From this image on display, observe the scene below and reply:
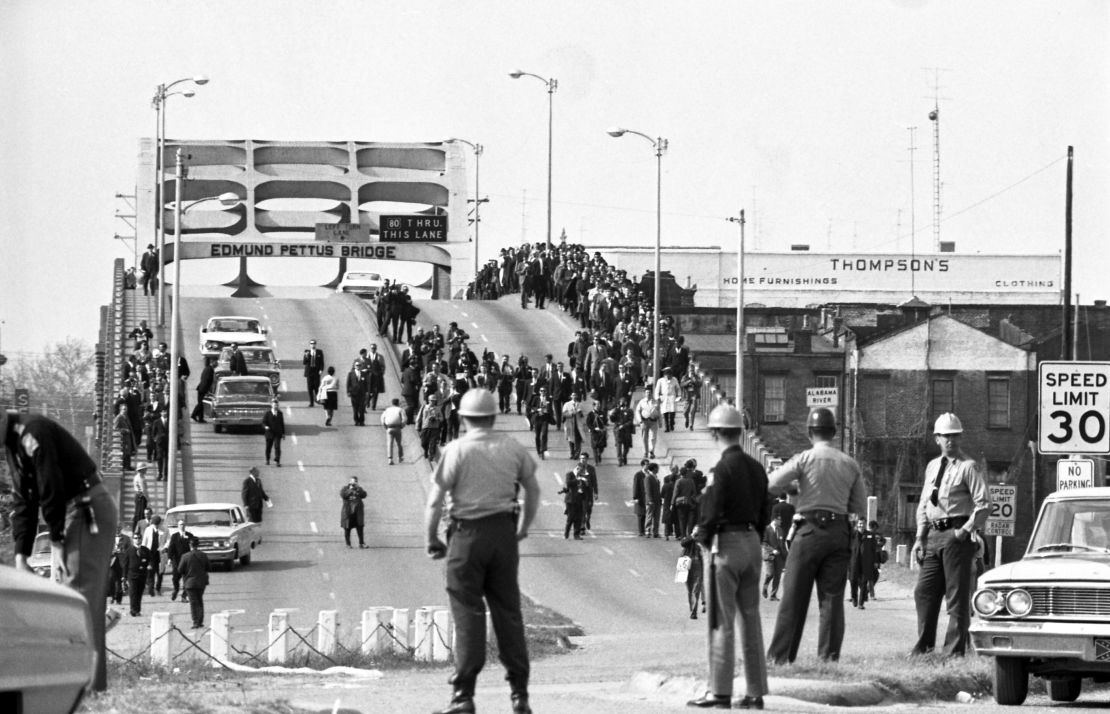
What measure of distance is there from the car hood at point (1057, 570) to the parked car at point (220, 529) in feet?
80.6

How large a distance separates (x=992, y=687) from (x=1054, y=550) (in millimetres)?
A: 1073

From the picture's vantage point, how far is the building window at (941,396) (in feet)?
251

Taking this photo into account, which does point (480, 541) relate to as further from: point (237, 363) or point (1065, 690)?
point (237, 363)

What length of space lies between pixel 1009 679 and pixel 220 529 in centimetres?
2552

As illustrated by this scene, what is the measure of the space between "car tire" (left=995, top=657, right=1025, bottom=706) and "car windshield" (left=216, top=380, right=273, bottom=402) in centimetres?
3926

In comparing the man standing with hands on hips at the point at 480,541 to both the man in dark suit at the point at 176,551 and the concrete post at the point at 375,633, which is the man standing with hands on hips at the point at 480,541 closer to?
the concrete post at the point at 375,633

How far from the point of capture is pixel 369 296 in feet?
291

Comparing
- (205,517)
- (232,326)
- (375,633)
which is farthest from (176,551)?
(232,326)

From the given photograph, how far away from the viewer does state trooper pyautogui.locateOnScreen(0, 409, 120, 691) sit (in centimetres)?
1083

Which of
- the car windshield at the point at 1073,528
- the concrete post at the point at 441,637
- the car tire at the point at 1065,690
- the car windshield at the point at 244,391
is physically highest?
the car windshield at the point at 244,391

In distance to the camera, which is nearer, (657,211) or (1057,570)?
(1057,570)

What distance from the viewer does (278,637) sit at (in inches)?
966

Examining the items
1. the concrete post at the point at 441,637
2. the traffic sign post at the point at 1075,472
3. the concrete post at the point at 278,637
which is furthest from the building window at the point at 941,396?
the concrete post at the point at 278,637

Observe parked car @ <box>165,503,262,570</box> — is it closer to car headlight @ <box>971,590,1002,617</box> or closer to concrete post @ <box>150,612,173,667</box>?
concrete post @ <box>150,612,173,667</box>
